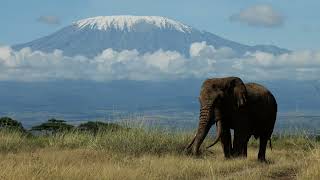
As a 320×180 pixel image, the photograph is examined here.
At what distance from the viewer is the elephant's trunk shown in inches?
762

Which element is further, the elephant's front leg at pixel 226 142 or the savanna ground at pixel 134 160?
the elephant's front leg at pixel 226 142

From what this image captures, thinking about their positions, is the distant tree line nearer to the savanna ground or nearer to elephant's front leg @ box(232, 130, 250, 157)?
the savanna ground

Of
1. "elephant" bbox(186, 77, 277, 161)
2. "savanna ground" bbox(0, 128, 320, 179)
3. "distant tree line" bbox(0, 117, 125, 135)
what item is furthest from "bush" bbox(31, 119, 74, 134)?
"elephant" bbox(186, 77, 277, 161)

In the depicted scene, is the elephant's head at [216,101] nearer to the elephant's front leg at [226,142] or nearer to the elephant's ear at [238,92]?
the elephant's ear at [238,92]

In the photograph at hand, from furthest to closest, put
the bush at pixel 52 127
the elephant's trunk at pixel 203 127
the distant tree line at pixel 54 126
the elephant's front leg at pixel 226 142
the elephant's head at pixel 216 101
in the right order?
the bush at pixel 52 127, the distant tree line at pixel 54 126, the elephant's front leg at pixel 226 142, the elephant's head at pixel 216 101, the elephant's trunk at pixel 203 127

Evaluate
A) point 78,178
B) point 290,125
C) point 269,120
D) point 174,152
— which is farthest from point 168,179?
point 290,125

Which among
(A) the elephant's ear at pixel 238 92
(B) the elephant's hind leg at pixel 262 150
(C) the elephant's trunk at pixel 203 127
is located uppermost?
(A) the elephant's ear at pixel 238 92

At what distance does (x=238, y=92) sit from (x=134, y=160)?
3.79 m

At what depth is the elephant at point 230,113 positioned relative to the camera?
19.6 meters

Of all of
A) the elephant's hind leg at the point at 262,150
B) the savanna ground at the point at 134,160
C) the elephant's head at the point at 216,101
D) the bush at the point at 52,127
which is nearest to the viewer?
the savanna ground at the point at 134,160

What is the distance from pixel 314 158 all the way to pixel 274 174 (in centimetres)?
115

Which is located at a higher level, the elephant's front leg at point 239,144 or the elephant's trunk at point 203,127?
the elephant's trunk at point 203,127

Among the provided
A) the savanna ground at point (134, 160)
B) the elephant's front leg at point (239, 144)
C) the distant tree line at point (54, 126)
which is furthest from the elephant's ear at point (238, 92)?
the distant tree line at point (54, 126)

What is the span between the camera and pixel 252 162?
19000mm
